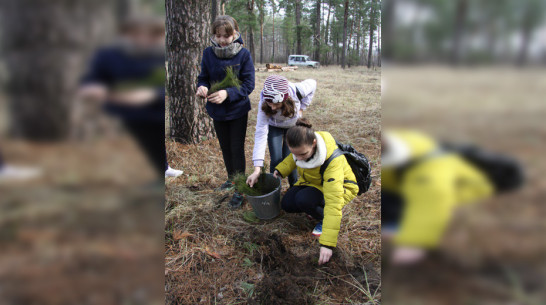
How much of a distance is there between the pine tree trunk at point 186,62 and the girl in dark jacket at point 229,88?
5.78 ft

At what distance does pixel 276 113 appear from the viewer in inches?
118

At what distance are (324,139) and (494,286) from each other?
2133 millimetres

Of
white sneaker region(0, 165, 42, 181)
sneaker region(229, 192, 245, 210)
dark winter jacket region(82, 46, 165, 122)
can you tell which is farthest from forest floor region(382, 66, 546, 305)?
sneaker region(229, 192, 245, 210)

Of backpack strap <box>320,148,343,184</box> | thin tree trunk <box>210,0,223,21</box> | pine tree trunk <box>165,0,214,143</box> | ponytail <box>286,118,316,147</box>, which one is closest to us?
ponytail <box>286,118,316,147</box>

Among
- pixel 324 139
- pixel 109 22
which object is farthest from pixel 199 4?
pixel 109 22

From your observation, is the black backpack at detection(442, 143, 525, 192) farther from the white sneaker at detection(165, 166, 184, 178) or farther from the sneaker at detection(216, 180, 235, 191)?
the white sneaker at detection(165, 166, 184, 178)

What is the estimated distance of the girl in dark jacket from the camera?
9.45ft

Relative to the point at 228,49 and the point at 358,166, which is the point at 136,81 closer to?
the point at 358,166

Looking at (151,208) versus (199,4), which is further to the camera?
(199,4)

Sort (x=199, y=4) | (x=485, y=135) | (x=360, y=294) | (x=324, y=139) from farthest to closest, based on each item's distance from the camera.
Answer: (x=199, y=4)
(x=324, y=139)
(x=360, y=294)
(x=485, y=135)

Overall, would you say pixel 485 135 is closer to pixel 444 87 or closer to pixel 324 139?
pixel 444 87

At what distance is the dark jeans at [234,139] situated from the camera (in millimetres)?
3180

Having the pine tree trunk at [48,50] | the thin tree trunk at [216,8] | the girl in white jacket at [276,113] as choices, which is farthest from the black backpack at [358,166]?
the thin tree trunk at [216,8]

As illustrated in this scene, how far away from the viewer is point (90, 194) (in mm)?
429
